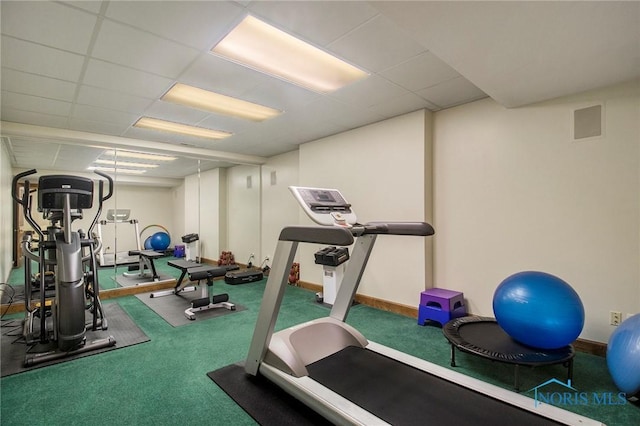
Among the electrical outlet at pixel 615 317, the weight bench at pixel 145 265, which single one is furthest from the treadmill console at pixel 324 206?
the weight bench at pixel 145 265

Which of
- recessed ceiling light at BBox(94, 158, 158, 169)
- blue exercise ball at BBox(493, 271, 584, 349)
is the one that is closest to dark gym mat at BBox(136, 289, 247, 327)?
recessed ceiling light at BBox(94, 158, 158, 169)

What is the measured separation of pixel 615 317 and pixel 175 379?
12.2 feet

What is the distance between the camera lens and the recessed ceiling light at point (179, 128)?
14.0 ft

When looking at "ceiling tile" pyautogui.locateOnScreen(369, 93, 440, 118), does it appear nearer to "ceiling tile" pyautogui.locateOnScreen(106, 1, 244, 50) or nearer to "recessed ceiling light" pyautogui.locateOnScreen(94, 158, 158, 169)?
"ceiling tile" pyautogui.locateOnScreen(106, 1, 244, 50)

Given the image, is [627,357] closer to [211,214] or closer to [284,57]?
[284,57]

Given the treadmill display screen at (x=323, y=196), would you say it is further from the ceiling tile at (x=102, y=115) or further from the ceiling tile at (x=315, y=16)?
the ceiling tile at (x=102, y=115)

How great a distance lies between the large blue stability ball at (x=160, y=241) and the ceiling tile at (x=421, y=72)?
15.6ft

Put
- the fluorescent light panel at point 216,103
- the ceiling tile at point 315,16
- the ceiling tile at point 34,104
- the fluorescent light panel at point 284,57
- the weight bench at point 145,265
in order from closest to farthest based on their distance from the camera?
the ceiling tile at point 315,16, the fluorescent light panel at point 284,57, the ceiling tile at point 34,104, the fluorescent light panel at point 216,103, the weight bench at point 145,265

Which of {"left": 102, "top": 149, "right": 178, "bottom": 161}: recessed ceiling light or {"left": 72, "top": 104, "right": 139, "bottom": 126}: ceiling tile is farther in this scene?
{"left": 102, "top": 149, "right": 178, "bottom": 161}: recessed ceiling light

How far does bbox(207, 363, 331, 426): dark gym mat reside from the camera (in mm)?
1879

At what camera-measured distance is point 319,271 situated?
5.25 meters

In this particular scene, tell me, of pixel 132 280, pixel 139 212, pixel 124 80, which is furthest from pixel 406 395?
pixel 139 212

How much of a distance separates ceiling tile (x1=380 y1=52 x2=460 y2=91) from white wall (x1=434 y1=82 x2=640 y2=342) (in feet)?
2.82

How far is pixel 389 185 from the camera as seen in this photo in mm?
4168
